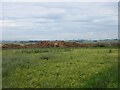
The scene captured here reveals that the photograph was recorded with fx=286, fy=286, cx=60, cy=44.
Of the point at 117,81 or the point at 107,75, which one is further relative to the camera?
the point at 107,75

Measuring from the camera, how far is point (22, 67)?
56.7ft

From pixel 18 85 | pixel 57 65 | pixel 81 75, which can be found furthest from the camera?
pixel 57 65

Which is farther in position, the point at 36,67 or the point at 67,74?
→ the point at 36,67

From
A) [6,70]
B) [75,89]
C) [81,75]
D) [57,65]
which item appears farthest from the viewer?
[57,65]

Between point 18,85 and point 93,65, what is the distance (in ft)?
19.7

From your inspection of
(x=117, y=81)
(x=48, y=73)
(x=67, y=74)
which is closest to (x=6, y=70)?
(x=48, y=73)

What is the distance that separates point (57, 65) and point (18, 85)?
4.63 m

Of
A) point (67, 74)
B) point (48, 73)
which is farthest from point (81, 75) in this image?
point (48, 73)

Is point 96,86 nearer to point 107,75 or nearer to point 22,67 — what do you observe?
point 107,75

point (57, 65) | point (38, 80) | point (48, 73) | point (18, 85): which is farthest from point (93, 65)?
point (18, 85)

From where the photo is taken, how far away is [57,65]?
59.5 ft

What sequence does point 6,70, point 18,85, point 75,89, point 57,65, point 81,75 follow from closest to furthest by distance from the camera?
point 75,89 → point 18,85 → point 81,75 → point 6,70 → point 57,65

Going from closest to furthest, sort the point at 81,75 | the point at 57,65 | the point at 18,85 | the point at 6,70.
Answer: the point at 18,85
the point at 81,75
the point at 6,70
the point at 57,65

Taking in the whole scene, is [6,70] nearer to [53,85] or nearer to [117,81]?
[53,85]
